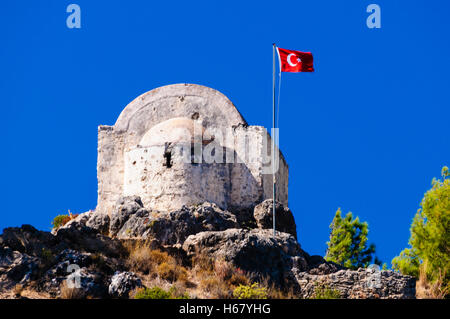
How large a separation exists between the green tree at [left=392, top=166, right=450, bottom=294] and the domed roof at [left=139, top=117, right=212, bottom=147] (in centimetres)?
1119

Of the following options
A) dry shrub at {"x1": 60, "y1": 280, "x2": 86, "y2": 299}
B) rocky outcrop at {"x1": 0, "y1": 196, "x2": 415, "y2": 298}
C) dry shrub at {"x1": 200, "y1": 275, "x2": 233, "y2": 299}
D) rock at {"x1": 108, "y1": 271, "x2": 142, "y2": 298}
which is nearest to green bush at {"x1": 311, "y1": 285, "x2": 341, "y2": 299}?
rocky outcrop at {"x1": 0, "y1": 196, "x2": 415, "y2": 298}

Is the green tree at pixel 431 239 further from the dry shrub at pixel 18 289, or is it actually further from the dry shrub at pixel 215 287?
the dry shrub at pixel 18 289

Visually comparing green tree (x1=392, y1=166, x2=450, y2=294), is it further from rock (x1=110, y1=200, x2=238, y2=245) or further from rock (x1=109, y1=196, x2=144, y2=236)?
rock (x1=109, y1=196, x2=144, y2=236)

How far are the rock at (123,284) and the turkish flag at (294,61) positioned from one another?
1230cm

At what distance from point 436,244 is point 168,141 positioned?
44.6 ft

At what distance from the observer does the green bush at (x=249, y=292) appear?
80.8 feet

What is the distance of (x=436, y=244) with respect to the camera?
33.4 meters

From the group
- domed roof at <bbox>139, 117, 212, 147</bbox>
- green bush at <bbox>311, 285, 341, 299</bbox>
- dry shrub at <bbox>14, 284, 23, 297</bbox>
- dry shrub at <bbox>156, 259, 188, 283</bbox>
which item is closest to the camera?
dry shrub at <bbox>14, 284, 23, 297</bbox>

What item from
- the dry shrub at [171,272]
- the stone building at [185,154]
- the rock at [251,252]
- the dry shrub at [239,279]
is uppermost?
the stone building at [185,154]

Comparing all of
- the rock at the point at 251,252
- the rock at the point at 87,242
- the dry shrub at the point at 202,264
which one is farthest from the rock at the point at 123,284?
the rock at the point at 251,252

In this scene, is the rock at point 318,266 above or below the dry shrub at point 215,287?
above

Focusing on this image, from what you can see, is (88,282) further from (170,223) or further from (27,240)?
(170,223)

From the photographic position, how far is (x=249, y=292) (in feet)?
81.2

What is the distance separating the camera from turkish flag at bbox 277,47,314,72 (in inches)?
1286
